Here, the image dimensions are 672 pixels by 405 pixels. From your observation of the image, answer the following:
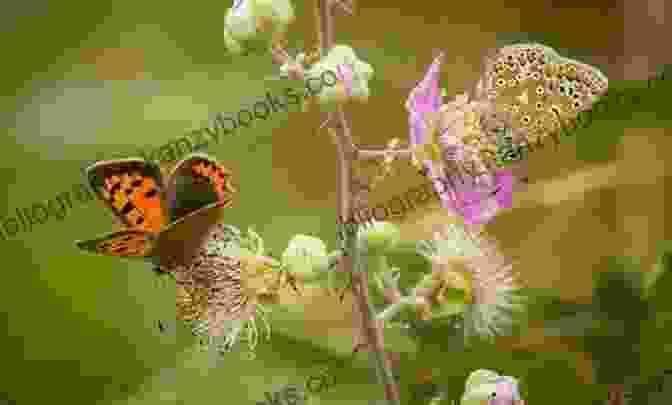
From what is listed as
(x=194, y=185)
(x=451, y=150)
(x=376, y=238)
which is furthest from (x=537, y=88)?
(x=194, y=185)

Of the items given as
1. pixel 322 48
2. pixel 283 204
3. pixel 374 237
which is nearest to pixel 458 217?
pixel 374 237

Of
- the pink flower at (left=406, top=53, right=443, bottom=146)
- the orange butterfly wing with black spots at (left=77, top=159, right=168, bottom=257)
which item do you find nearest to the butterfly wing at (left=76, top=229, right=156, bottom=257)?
the orange butterfly wing with black spots at (left=77, top=159, right=168, bottom=257)

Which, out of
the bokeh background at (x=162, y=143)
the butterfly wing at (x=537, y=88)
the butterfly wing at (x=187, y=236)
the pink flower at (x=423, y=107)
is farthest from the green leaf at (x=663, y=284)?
the butterfly wing at (x=187, y=236)

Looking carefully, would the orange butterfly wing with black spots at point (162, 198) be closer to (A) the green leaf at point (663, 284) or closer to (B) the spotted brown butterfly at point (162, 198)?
(B) the spotted brown butterfly at point (162, 198)

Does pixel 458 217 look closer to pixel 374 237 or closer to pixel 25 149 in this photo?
pixel 374 237

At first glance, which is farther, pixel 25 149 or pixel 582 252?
pixel 582 252

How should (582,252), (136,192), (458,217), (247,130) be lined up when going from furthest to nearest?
(582,252) < (247,130) < (458,217) < (136,192)

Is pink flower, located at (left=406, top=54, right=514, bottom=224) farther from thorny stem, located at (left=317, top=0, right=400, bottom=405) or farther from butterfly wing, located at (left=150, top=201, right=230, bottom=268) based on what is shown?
butterfly wing, located at (left=150, top=201, right=230, bottom=268)
